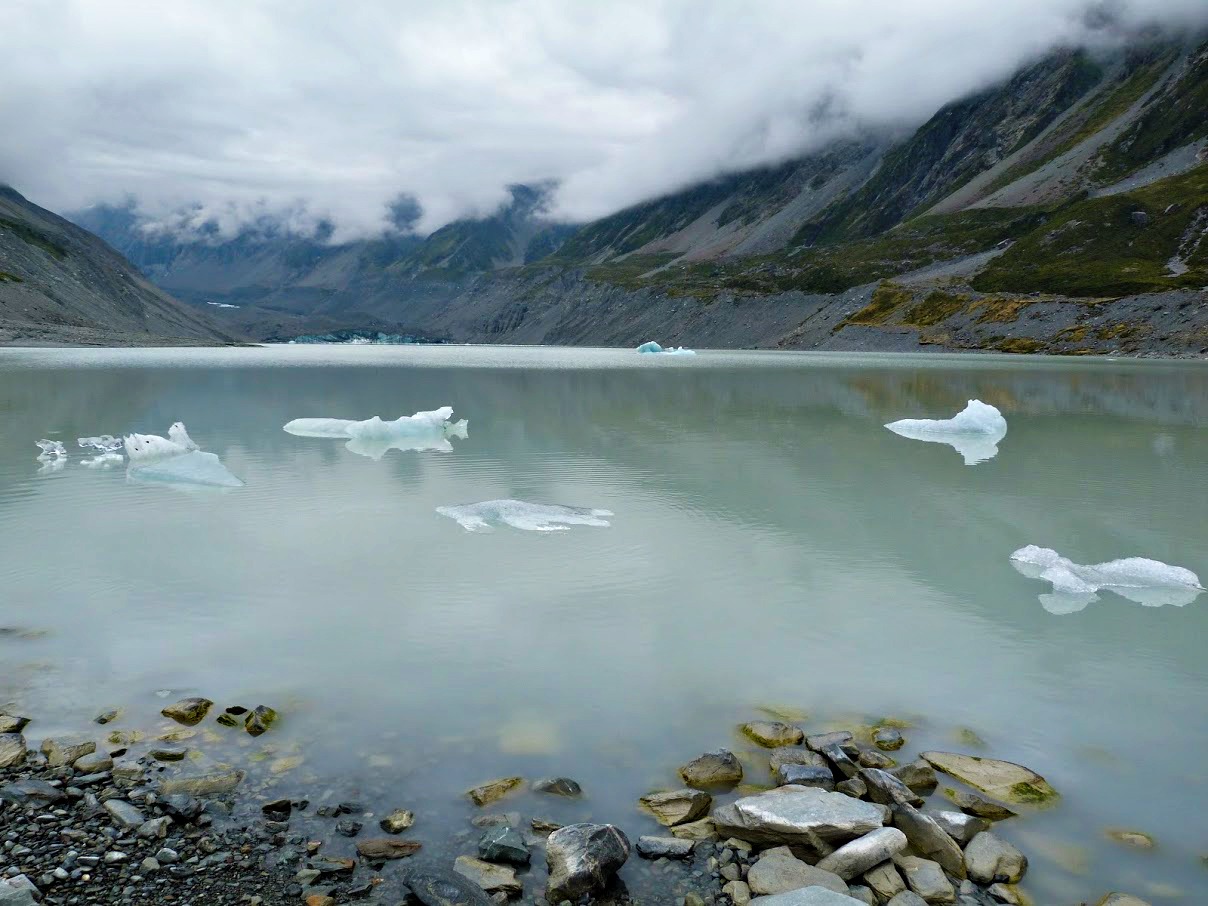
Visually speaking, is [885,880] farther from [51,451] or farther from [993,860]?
[51,451]

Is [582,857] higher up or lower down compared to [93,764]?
Answer: higher up

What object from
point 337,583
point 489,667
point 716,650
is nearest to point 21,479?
point 337,583

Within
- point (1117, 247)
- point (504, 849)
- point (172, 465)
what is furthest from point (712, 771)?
point (1117, 247)

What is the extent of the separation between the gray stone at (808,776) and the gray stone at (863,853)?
836 mm

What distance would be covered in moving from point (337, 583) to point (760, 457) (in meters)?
15.6

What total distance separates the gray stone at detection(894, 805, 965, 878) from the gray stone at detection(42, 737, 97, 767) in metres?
6.71

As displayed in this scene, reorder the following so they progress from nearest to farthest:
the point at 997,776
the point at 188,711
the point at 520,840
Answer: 1. the point at 520,840
2. the point at 997,776
3. the point at 188,711

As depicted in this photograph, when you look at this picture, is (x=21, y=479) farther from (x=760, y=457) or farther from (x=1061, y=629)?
(x=1061, y=629)

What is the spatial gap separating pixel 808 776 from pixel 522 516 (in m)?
10.2

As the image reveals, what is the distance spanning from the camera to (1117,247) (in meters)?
145


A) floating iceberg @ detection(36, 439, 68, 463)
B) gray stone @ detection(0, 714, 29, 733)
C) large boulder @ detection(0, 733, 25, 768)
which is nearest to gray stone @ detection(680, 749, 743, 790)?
large boulder @ detection(0, 733, 25, 768)

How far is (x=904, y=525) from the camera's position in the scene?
53.8 ft

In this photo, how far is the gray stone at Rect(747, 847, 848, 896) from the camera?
18.1ft

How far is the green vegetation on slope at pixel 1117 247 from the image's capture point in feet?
422
